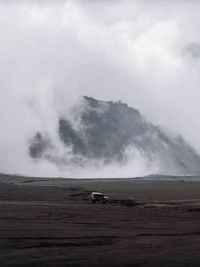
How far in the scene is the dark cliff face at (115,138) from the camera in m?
120

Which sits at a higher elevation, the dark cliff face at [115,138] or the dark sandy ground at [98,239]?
the dark cliff face at [115,138]

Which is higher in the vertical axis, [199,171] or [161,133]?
[161,133]

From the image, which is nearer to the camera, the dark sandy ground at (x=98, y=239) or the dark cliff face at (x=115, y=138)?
the dark sandy ground at (x=98, y=239)

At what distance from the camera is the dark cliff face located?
120m

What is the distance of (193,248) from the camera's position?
18.4 metres

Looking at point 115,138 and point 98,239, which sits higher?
point 115,138

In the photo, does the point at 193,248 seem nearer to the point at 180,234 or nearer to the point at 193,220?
the point at 180,234

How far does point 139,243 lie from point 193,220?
826 cm

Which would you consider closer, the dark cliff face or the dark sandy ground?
the dark sandy ground

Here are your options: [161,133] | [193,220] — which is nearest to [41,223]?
[193,220]

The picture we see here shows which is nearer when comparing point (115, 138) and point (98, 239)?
point (98, 239)

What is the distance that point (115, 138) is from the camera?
12862 centimetres

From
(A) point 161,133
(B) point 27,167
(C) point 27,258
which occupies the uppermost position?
(A) point 161,133

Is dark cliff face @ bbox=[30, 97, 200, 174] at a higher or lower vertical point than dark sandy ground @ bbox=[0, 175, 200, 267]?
higher
